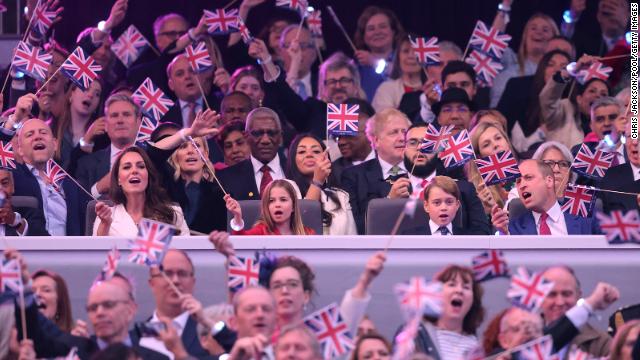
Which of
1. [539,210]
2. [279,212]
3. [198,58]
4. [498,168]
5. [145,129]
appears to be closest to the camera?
[279,212]

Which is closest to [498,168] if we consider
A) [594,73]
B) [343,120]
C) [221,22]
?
[343,120]

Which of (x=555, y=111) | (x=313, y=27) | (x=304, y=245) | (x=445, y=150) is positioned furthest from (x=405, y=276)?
(x=313, y=27)

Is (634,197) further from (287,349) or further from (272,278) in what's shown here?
(287,349)

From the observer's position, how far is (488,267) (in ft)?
24.0

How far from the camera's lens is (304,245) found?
8.00 metres

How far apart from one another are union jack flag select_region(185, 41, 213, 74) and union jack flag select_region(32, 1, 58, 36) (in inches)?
34.0

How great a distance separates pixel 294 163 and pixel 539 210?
1241 mm

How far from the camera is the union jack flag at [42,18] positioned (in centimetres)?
1030

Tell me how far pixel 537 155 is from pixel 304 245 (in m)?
1.74

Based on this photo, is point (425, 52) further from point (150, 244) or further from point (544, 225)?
point (150, 244)

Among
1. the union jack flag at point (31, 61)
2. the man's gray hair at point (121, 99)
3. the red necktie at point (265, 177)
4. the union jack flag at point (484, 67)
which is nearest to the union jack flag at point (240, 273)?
the red necktie at point (265, 177)

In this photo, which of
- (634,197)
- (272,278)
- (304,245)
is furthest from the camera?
(634,197)

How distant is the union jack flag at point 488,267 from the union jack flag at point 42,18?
3.88 meters

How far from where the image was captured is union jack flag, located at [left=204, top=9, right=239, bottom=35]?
10.5 meters
